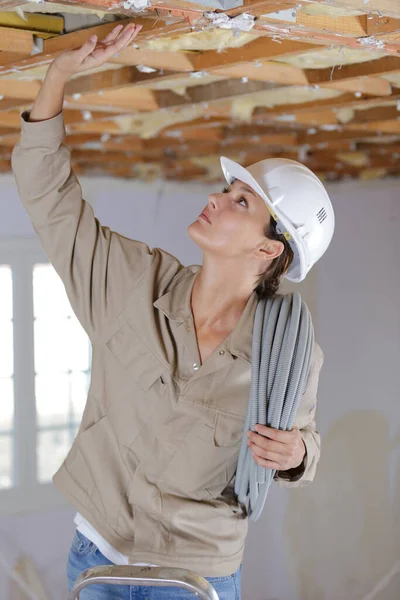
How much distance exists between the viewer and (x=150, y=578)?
149cm

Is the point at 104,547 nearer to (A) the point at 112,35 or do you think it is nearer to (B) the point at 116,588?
(B) the point at 116,588

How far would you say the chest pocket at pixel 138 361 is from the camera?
1.88 meters

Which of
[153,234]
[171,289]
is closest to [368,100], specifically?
[171,289]

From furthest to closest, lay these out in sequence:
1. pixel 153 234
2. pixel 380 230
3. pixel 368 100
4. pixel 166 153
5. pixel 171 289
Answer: pixel 380 230 → pixel 153 234 → pixel 166 153 → pixel 368 100 → pixel 171 289

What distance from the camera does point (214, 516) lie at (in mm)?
1937

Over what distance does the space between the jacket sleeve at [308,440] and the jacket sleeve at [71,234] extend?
49 centimetres

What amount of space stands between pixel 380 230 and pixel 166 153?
5.52 ft

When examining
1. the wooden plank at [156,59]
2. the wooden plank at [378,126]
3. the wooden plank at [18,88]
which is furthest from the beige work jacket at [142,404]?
the wooden plank at [378,126]

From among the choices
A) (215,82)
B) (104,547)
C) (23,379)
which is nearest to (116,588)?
(104,547)

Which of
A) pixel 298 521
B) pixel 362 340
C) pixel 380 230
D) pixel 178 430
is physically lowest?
pixel 298 521

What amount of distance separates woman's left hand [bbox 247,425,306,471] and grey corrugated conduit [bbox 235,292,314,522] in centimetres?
2

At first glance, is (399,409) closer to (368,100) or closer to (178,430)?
(368,100)

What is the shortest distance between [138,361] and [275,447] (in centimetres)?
38

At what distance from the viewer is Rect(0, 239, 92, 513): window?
474cm
